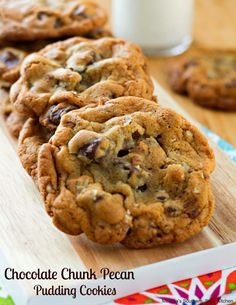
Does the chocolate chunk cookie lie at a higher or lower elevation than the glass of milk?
higher

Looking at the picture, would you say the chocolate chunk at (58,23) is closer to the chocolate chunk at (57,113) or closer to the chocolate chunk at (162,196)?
the chocolate chunk at (57,113)

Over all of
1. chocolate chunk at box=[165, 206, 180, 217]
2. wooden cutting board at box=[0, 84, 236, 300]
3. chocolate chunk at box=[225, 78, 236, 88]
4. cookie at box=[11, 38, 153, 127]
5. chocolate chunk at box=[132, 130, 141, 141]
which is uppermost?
chocolate chunk at box=[132, 130, 141, 141]

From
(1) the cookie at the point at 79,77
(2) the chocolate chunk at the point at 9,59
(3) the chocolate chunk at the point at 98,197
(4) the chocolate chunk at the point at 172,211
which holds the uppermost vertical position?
(1) the cookie at the point at 79,77

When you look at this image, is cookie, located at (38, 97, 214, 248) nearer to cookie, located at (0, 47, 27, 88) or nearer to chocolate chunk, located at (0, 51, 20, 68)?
cookie, located at (0, 47, 27, 88)

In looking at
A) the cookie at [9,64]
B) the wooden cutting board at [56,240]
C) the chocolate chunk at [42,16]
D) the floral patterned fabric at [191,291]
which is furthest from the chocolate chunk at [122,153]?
the chocolate chunk at [42,16]

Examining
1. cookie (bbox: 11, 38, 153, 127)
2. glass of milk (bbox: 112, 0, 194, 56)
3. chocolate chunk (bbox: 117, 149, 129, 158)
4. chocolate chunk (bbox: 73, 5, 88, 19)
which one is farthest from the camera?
glass of milk (bbox: 112, 0, 194, 56)

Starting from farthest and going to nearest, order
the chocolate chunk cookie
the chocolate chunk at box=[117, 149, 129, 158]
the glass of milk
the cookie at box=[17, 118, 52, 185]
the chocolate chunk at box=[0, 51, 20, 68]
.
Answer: the glass of milk, the chocolate chunk at box=[0, 51, 20, 68], the chocolate chunk cookie, the cookie at box=[17, 118, 52, 185], the chocolate chunk at box=[117, 149, 129, 158]

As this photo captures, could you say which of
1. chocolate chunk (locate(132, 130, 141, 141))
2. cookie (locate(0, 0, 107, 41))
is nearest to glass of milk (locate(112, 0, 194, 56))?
cookie (locate(0, 0, 107, 41))
